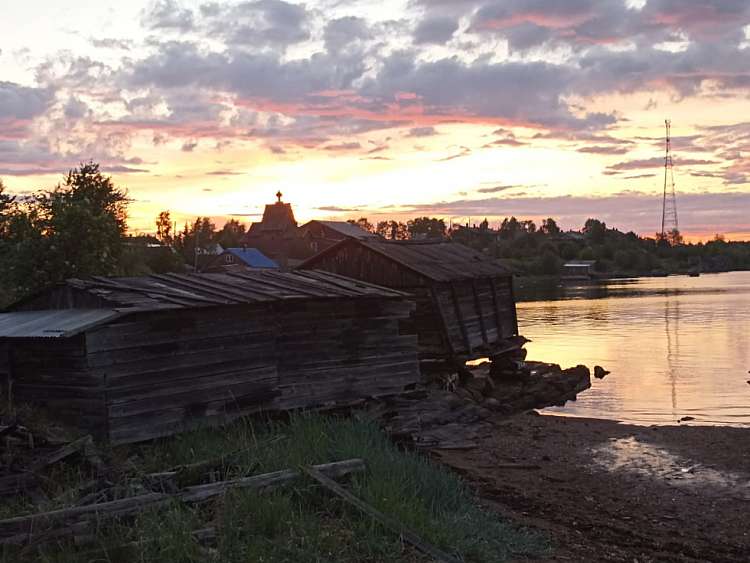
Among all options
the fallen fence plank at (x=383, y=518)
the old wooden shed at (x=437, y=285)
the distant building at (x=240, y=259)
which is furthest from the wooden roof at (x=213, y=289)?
the distant building at (x=240, y=259)

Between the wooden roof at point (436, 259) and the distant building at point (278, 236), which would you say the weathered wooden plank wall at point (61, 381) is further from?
the distant building at point (278, 236)

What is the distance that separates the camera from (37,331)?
13.9 metres

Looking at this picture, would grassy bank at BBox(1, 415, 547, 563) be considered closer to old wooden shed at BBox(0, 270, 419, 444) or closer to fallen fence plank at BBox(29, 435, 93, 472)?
fallen fence plank at BBox(29, 435, 93, 472)

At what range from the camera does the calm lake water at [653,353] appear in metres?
29.5

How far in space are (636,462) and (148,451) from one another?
12037 mm

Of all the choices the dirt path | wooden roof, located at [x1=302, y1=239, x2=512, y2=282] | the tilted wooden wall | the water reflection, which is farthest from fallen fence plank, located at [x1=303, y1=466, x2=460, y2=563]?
wooden roof, located at [x1=302, y1=239, x2=512, y2=282]

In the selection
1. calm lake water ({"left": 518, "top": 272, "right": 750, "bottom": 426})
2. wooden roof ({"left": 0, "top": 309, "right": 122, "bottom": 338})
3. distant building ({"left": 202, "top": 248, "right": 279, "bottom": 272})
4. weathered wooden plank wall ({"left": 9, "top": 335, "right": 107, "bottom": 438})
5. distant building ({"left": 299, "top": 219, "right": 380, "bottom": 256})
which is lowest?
calm lake water ({"left": 518, "top": 272, "right": 750, "bottom": 426})

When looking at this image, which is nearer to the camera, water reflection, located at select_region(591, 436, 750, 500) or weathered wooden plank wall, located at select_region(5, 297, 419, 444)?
weathered wooden plank wall, located at select_region(5, 297, 419, 444)

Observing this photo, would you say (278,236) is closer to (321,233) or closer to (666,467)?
(321,233)

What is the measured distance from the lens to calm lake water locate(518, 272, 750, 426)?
29547mm

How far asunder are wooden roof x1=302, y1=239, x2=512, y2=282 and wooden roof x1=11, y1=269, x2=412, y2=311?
7592 mm

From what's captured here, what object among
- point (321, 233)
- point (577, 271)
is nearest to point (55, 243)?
point (321, 233)

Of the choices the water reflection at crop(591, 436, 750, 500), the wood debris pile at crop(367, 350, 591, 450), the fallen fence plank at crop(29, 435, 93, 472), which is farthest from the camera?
the wood debris pile at crop(367, 350, 591, 450)

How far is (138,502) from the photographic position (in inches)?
374
